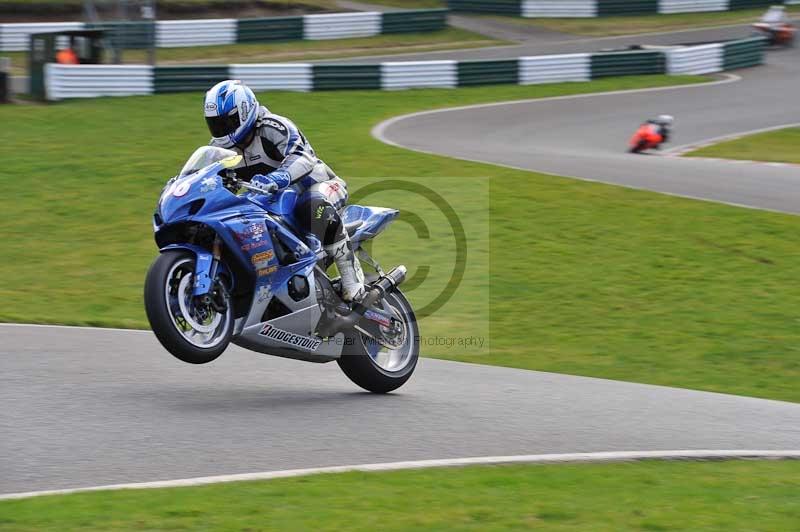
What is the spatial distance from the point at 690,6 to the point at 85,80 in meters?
24.7

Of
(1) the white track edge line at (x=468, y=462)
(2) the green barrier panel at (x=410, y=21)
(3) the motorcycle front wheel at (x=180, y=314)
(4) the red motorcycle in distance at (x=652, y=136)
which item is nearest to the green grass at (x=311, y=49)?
(2) the green barrier panel at (x=410, y=21)

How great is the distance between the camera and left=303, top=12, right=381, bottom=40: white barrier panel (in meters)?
33.5

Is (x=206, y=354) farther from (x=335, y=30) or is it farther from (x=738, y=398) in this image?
(x=335, y=30)

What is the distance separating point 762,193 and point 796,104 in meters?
10.2

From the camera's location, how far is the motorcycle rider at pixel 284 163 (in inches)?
269

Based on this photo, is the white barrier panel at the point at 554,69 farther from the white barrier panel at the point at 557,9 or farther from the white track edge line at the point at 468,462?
the white track edge line at the point at 468,462

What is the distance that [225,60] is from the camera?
29.8 meters

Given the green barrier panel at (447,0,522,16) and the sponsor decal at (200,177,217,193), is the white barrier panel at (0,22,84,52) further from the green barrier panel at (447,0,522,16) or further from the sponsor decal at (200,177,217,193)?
the sponsor decal at (200,177,217,193)

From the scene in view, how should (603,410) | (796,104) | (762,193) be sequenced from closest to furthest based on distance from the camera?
(603,410) → (762,193) → (796,104)

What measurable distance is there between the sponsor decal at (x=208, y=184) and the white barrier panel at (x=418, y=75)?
17845 mm

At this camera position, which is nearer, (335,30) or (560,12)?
(335,30)

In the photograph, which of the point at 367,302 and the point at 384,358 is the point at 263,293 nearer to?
the point at 367,302

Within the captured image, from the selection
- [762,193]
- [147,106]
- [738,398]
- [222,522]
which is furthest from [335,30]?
[222,522]

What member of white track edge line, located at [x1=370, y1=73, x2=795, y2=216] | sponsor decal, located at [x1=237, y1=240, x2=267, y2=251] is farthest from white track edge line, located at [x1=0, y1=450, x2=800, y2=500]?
white track edge line, located at [x1=370, y1=73, x2=795, y2=216]
